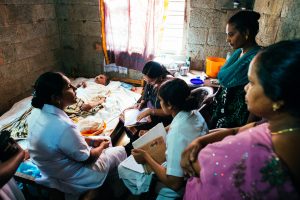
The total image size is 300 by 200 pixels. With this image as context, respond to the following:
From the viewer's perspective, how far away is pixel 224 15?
3410 mm

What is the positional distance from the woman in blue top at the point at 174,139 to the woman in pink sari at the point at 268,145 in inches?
18.6

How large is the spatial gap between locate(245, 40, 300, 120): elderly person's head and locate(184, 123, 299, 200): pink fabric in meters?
0.10

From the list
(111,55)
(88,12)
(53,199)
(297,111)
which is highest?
(88,12)

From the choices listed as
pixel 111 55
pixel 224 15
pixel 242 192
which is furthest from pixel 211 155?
pixel 111 55

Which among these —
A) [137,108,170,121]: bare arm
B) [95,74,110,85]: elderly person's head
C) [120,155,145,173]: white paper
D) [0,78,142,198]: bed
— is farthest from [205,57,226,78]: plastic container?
[120,155,145,173]: white paper

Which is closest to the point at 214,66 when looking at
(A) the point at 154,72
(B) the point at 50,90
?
(A) the point at 154,72

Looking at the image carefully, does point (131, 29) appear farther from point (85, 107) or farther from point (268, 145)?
point (268, 145)

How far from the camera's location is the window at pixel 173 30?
3.69m

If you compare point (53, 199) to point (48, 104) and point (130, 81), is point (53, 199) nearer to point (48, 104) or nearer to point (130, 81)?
point (48, 104)

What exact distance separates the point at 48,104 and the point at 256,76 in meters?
1.44

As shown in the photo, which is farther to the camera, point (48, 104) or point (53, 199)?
point (53, 199)

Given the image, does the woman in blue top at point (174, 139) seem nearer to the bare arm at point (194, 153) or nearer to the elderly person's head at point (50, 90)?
the bare arm at point (194, 153)

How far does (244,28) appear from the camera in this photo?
Result: 1.76 meters

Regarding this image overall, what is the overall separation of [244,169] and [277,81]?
315 mm
